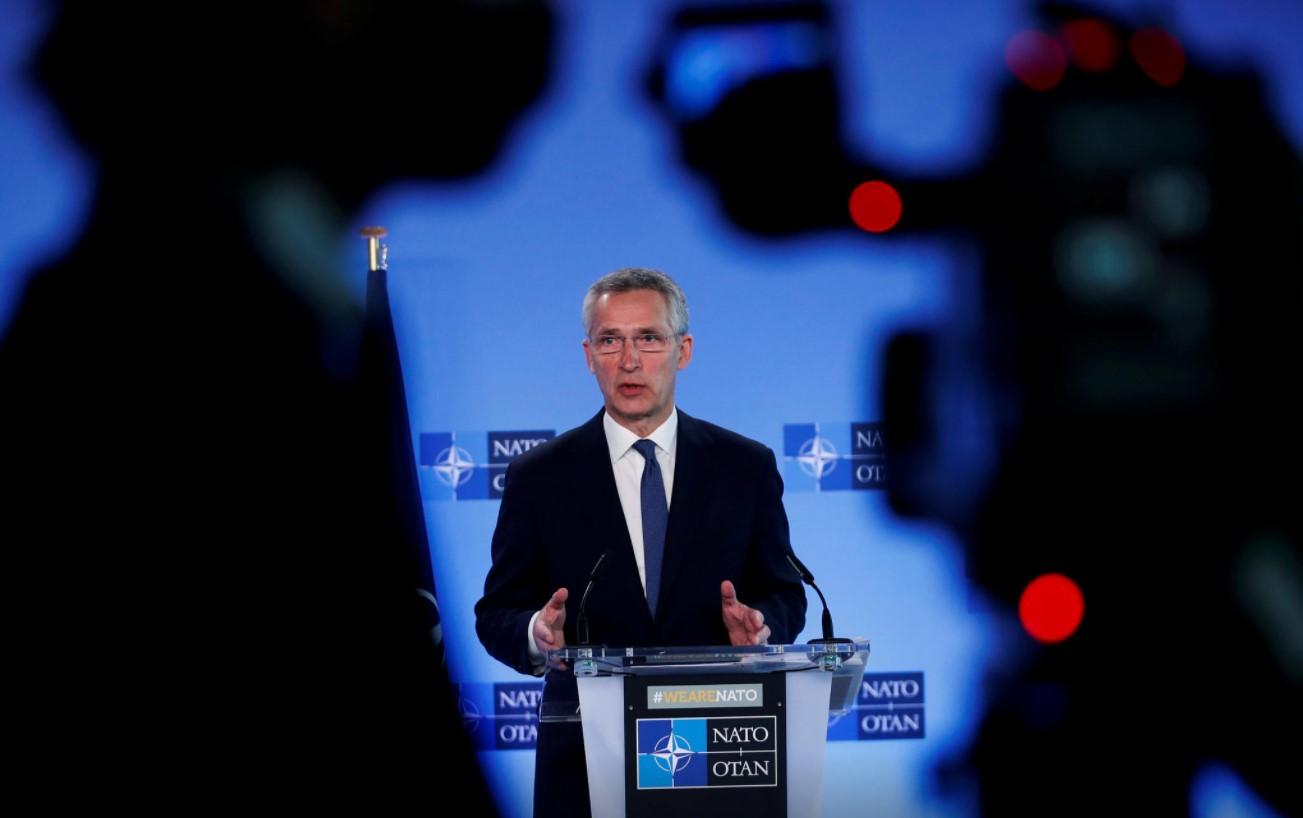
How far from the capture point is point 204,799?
16.5 feet

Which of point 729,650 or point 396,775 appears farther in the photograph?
point 396,775

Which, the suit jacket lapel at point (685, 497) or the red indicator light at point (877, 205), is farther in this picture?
the red indicator light at point (877, 205)

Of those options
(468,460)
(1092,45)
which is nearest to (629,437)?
(468,460)

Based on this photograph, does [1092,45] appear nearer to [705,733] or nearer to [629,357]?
[629,357]

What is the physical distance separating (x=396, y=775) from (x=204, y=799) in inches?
27.8

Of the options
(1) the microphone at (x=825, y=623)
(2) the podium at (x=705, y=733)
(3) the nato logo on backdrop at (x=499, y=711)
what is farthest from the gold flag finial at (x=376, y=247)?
(2) the podium at (x=705, y=733)

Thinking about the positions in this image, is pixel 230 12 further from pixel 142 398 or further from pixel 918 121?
pixel 918 121

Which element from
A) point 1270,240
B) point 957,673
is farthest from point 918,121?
point 957,673

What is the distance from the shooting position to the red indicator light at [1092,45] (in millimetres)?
5207

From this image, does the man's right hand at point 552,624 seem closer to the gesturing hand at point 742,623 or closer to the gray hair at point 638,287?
the gesturing hand at point 742,623

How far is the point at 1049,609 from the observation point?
16.7 feet

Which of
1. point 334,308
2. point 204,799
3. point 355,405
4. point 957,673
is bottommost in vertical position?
point 204,799

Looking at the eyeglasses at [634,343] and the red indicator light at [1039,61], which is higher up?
the red indicator light at [1039,61]

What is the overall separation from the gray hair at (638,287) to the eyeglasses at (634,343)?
4cm
